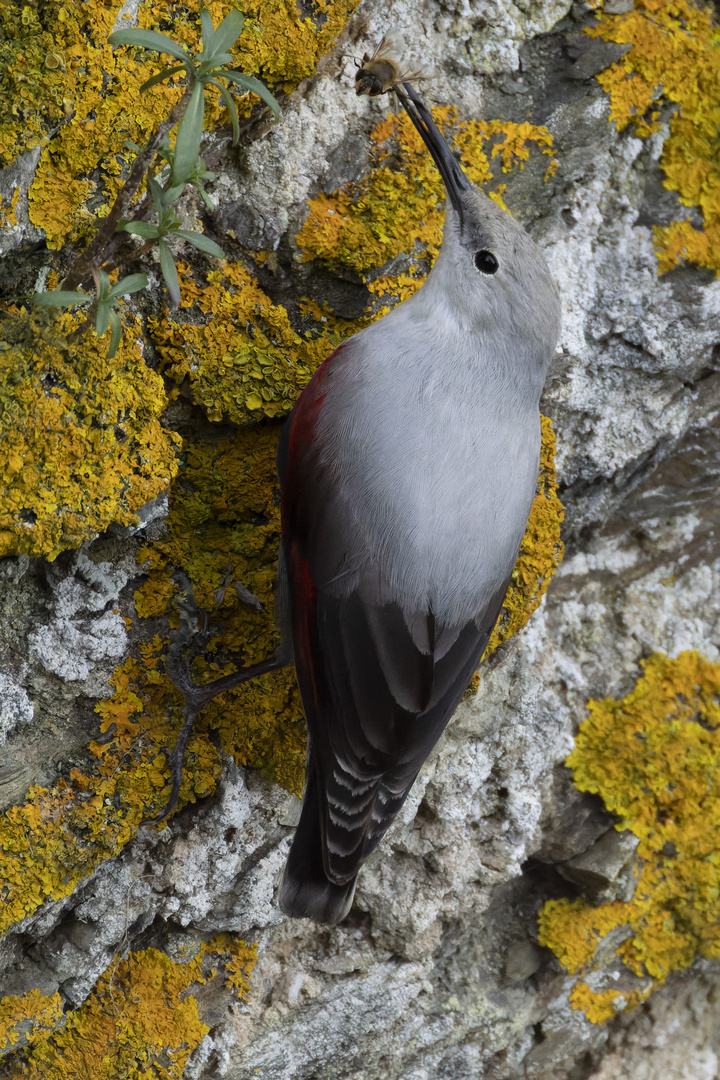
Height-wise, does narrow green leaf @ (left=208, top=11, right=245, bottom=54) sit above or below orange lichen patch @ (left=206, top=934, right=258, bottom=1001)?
above

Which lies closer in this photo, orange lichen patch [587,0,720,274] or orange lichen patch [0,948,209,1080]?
orange lichen patch [0,948,209,1080]

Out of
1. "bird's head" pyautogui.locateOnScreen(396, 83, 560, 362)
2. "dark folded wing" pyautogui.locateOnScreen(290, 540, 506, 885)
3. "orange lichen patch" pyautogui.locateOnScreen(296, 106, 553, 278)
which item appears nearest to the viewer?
"dark folded wing" pyautogui.locateOnScreen(290, 540, 506, 885)

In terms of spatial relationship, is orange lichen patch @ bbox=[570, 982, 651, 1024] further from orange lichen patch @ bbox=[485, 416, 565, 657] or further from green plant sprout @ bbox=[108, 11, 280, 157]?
green plant sprout @ bbox=[108, 11, 280, 157]

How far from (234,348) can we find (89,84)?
0.64m

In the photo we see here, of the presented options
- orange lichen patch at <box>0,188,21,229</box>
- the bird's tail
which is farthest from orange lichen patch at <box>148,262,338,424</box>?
the bird's tail

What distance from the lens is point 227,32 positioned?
1.60 metres

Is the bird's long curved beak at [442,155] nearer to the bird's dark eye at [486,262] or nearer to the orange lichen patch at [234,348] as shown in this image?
the bird's dark eye at [486,262]

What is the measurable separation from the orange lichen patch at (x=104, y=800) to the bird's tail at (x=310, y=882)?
28 cm

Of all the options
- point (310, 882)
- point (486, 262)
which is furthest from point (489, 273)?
point (310, 882)

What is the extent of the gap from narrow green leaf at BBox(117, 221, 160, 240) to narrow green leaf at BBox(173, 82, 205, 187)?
0.13 meters

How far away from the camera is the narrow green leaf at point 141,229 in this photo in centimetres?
167

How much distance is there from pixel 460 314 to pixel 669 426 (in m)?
1.00

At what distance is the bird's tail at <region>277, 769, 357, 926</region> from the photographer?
2049mm

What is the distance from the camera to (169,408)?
2.16 metres
